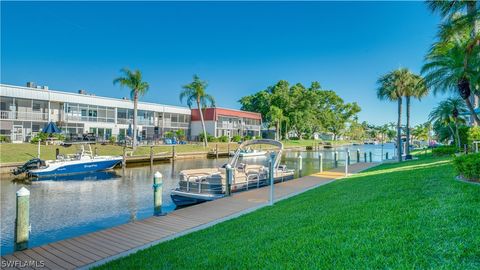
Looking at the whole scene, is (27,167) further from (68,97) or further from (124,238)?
(68,97)

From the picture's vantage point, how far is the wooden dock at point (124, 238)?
555cm

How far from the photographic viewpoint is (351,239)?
14.0 feet

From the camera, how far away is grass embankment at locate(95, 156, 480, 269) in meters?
3.51

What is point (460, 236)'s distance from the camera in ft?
12.4

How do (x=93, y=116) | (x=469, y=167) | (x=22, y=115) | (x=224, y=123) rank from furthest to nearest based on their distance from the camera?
(x=224, y=123) < (x=93, y=116) < (x=22, y=115) < (x=469, y=167)

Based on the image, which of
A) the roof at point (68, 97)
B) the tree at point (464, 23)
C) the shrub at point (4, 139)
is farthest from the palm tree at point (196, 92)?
the tree at point (464, 23)

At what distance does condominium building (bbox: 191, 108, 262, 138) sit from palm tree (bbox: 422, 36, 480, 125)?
139 feet

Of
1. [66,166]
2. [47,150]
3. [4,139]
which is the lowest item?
[66,166]

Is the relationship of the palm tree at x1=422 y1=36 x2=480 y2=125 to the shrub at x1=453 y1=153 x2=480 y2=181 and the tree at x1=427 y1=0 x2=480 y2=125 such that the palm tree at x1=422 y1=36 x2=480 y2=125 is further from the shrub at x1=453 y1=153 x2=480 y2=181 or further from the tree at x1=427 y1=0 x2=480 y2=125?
the shrub at x1=453 y1=153 x2=480 y2=181

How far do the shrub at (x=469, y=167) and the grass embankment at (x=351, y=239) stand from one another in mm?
446

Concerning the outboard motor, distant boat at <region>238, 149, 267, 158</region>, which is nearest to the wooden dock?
the outboard motor

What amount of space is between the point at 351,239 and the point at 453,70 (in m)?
9.73

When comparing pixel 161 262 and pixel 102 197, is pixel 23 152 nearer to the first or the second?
pixel 102 197

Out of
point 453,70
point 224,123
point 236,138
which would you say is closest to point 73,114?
point 224,123
